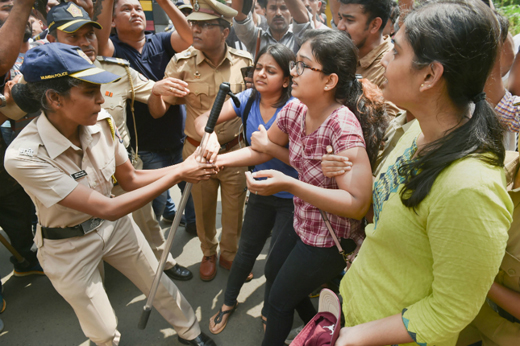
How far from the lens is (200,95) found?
10.4ft

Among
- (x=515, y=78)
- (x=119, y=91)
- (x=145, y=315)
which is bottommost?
(x=145, y=315)

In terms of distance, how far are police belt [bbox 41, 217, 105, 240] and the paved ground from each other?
1.16m

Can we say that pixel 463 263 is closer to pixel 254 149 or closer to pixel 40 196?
pixel 254 149

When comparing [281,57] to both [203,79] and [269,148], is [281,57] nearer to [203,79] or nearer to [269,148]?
[269,148]

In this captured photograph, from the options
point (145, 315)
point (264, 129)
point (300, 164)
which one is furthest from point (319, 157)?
point (145, 315)

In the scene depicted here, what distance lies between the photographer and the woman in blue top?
2.44 m

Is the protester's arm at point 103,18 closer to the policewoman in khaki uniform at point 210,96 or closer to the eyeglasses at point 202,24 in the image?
the policewoman in khaki uniform at point 210,96

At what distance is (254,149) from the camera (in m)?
2.38

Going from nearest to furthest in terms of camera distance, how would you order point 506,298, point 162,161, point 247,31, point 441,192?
point 441,192 < point 506,298 < point 162,161 < point 247,31

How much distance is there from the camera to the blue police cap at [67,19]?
2.65 m

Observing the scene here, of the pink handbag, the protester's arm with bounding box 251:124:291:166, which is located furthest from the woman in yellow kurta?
the protester's arm with bounding box 251:124:291:166

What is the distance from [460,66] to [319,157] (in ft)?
2.92

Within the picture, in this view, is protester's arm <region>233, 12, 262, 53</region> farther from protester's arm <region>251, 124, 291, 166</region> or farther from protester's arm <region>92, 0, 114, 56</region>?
protester's arm <region>251, 124, 291, 166</region>

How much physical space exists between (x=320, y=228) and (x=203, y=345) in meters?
1.40
